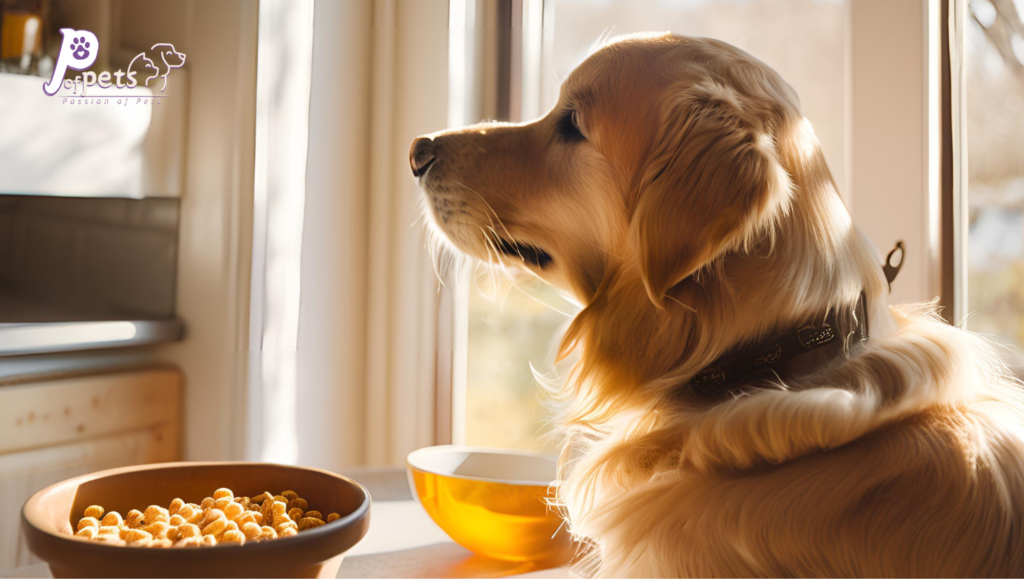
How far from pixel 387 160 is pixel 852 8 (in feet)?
3.21

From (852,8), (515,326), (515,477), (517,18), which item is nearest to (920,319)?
(515,477)

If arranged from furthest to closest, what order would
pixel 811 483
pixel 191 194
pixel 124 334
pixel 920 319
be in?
pixel 191 194 → pixel 124 334 → pixel 920 319 → pixel 811 483

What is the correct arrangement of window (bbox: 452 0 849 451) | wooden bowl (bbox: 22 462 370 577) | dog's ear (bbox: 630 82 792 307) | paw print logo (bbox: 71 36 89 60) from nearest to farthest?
wooden bowl (bbox: 22 462 370 577), dog's ear (bbox: 630 82 792 307), paw print logo (bbox: 71 36 89 60), window (bbox: 452 0 849 451)

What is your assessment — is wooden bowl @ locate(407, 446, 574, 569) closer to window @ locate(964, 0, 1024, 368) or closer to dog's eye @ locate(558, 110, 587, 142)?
dog's eye @ locate(558, 110, 587, 142)

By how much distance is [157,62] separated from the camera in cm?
128

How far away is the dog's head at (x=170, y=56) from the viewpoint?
4.20 feet

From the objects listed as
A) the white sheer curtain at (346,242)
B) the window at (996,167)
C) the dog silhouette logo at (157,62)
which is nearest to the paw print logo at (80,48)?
the dog silhouette logo at (157,62)

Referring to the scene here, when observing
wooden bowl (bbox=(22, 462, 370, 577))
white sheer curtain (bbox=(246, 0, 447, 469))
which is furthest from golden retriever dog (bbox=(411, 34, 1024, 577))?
white sheer curtain (bbox=(246, 0, 447, 469))

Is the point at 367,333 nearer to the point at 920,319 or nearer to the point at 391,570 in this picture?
the point at 391,570

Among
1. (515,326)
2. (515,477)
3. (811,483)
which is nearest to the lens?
(811,483)

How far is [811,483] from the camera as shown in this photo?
23.5 inches

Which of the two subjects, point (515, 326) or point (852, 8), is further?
point (515, 326)

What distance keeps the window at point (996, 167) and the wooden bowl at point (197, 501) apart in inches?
44.3

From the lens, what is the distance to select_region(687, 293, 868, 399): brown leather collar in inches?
26.2
